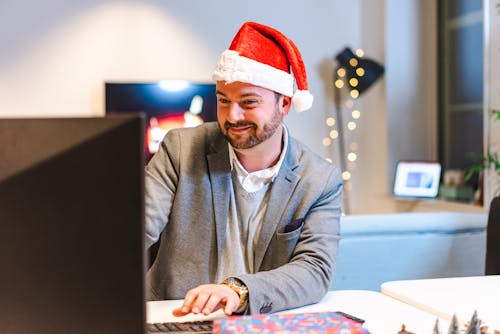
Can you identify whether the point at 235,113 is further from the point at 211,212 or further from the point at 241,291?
the point at 241,291

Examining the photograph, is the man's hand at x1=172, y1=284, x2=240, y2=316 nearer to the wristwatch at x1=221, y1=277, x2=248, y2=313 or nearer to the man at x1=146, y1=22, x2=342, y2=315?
the wristwatch at x1=221, y1=277, x2=248, y2=313

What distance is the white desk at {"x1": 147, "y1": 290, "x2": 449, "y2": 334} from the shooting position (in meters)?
1.21

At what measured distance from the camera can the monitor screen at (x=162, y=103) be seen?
4.86 m

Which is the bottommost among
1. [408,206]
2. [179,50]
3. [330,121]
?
[408,206]

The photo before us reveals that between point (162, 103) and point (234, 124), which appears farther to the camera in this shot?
point (162, 103)

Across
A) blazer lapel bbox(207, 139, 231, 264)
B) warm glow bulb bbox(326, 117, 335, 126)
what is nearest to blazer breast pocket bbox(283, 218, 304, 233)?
blazer lapel bbox(207, 139, 231, 264)

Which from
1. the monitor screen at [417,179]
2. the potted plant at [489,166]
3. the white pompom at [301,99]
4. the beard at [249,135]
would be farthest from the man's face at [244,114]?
the monitor screen at [417,179]

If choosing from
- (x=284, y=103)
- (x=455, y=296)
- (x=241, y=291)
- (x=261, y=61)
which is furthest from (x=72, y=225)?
(x=284, y=103)

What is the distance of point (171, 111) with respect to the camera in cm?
496

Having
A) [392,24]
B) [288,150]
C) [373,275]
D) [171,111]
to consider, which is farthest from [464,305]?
[392,24]

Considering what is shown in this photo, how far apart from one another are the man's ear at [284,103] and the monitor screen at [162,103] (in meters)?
3.04

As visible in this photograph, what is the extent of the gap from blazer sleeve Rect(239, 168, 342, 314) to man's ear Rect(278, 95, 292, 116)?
216 millimetres

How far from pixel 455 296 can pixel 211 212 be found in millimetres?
599

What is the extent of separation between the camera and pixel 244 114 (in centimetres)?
166
